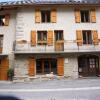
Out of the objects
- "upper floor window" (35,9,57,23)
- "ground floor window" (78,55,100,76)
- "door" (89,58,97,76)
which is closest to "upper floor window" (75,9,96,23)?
"upper floor window" (35,9,57,23)

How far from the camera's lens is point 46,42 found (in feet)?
83.8

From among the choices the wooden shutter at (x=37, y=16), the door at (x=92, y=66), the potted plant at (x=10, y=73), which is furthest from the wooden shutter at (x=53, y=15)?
the potted plant at (x=10, y=73)

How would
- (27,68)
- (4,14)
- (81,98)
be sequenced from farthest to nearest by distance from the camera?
(4,14) → (27,68) → (81,98)

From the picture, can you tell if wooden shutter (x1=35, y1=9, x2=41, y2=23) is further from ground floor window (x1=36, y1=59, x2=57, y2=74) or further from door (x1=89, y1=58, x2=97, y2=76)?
door (x1=89, y1=58, x2=97, y2=76)

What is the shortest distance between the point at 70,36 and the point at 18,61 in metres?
6.14

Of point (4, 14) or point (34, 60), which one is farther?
point (4, 14)

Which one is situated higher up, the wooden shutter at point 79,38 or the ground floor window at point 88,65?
the wooden shutter at point 79,38

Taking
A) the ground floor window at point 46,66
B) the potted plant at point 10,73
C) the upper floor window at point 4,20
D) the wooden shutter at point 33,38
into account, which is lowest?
the potted plant at point 10,73

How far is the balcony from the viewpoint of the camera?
25.0 m

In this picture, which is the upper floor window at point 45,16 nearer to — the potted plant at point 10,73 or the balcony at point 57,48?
the balcony at point 57,48

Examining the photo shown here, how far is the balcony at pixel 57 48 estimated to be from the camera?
984 inches

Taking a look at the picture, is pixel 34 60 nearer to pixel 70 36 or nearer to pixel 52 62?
pixel 52 62

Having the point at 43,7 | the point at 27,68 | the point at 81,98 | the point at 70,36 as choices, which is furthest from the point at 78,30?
the point at 81,98

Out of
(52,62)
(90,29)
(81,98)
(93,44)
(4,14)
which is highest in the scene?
(4,14)
